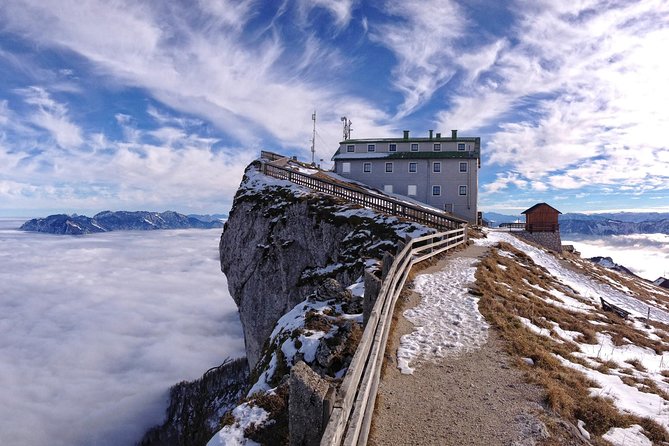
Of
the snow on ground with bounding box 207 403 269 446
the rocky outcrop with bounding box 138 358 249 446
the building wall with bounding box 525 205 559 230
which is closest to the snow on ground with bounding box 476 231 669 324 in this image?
the building wall with bounding box 525 205 559 230

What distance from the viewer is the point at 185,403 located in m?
92.7

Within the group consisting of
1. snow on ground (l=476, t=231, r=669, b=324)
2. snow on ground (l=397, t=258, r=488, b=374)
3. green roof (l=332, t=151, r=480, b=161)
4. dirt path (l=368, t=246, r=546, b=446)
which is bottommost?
snow on ground (l=476, t=231, r=669, b=324)

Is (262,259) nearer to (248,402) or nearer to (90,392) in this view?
(248,402)

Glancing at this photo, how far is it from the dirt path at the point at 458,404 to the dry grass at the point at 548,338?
588 mm

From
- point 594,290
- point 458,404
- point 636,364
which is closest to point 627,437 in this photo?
point 458,404

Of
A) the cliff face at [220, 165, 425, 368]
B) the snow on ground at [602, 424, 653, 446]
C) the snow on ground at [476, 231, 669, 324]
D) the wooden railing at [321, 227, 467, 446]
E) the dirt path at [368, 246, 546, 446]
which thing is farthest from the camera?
the cliff face at [220, 165, 425, 368]

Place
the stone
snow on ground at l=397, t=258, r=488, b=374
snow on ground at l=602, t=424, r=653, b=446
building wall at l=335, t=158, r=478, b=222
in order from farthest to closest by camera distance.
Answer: building wall at l=335, t=158, r=478, b=222, snow on ground at l=397, t=258, r=488, b=374, snow on ground at l=602, t=424, r=653, b=446, the stone

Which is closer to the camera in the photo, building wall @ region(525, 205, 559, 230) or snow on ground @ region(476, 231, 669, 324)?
snow on ground @ region(476, 231, 669, 324)

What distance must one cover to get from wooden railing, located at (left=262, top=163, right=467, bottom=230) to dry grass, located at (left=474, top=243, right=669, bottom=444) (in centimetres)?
530

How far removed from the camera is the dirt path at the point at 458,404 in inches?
226

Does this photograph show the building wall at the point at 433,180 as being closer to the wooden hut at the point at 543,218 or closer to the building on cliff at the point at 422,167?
the building on cliff at the point at 422,167

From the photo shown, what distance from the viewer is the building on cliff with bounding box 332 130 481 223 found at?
48.6 metres

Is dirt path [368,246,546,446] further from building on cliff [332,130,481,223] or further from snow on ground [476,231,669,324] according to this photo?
building on cliff [332,130,481,223]

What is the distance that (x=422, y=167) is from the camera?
50.0 metres
